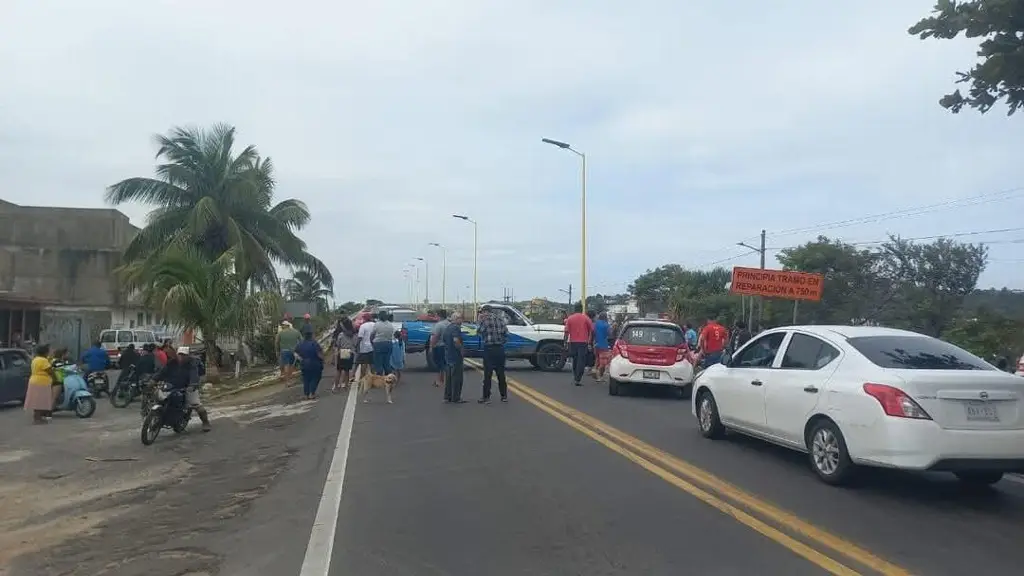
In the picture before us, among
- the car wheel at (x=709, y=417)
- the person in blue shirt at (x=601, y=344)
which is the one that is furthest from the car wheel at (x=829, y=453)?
the person in blue shirt at (x=601, y=344)

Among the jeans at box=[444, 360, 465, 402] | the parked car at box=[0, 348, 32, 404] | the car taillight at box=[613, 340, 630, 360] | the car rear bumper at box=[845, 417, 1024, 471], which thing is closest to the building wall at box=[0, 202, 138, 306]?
the parked car at box=[0, 348, 32, 404]

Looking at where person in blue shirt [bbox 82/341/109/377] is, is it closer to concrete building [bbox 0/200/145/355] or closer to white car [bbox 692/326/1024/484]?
white car [bbox 692/326/1024/484]

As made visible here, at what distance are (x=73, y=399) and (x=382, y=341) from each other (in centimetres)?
639

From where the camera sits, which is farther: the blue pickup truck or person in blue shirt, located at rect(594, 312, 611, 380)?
the blue pickup truck

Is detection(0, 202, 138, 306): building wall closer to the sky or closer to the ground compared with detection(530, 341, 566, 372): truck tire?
closer to the sky

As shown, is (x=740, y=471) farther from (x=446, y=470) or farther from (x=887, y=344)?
(x=446, y=470)

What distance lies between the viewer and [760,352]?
10789 mm

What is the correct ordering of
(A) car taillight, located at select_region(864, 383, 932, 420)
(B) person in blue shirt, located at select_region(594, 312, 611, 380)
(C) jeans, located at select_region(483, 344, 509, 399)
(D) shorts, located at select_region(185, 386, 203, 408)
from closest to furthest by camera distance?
(A) car taillight, located at select_region(864, 383, 932, 420), (D) shorts, located at select_region(185, 386, 203, 408), (C) jeans, located at select_region(483, 344, 509, 399), (B) person in blue shirt, located at select_region(594, 312, 611, 380)

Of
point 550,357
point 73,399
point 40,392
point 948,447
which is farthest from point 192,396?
point 550,357

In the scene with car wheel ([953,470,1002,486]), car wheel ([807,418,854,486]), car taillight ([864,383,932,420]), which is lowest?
car wheel ([953,470,1002,486])

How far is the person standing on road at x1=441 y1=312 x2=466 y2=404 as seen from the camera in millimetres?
16014

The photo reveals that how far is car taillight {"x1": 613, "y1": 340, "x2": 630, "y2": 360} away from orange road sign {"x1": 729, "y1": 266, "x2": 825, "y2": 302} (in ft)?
22.7

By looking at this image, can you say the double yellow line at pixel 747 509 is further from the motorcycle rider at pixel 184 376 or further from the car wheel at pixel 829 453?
the motorcycle rider at pixel 184 376

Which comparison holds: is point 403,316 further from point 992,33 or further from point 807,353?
point 992,33
